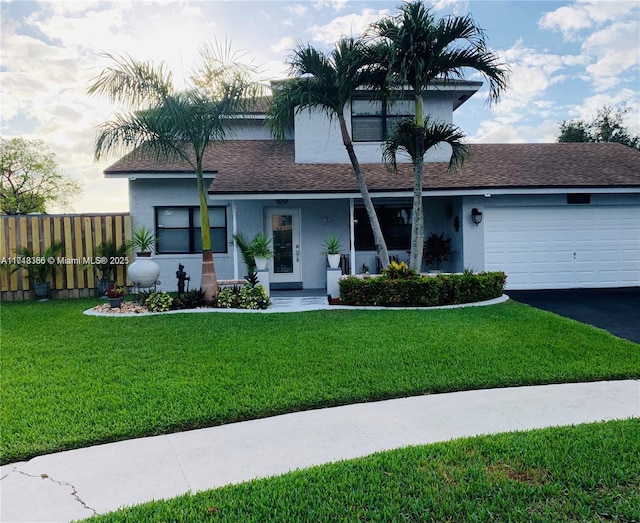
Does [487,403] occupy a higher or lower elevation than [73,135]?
lower

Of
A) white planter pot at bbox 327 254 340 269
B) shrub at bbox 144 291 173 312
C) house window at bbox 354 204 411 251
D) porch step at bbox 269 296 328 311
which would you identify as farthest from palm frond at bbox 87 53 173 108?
house window at bbox 354 204 411 251

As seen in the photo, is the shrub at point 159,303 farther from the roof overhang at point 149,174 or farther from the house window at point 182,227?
the roof overhang at point 149,174

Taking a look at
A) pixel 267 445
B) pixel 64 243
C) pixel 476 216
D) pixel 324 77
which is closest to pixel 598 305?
pixel 476 216

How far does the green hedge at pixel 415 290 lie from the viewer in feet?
34.1

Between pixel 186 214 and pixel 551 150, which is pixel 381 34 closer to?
pixel 186 214

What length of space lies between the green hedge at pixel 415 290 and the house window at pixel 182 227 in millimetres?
5653

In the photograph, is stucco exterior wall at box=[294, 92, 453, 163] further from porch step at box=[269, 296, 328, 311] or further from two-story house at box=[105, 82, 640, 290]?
porch step at box=[269, 296, 328, 311]

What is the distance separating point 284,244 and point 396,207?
3842mm

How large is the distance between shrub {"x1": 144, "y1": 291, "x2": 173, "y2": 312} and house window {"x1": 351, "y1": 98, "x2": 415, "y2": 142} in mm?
7961

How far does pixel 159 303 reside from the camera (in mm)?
10391

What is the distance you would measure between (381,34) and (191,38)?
15.9 ft

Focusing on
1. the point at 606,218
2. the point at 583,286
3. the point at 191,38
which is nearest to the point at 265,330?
the point at 191,38

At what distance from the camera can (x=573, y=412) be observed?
14.8 ft

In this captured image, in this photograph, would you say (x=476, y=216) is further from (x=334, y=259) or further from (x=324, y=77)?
(x=324, y=77)
